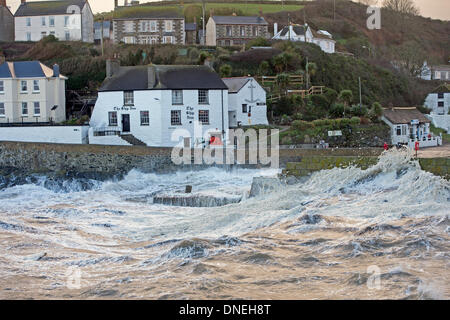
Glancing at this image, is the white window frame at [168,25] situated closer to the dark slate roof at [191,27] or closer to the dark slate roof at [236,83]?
the dark slate roof at [191,27]

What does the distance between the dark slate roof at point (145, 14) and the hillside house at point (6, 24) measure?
36.1ft

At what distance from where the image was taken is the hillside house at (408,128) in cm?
4112

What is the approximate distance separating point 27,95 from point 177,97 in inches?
383

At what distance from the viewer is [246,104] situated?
4028 cm

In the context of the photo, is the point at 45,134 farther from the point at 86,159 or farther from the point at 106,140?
the point at 86,159

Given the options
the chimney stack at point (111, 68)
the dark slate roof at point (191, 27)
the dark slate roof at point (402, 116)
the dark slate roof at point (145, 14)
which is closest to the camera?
the chimney stack at point (111, 68)

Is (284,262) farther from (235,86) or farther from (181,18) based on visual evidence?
(181,18)

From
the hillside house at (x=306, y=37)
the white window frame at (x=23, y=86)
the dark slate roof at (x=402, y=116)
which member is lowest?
the dark slate roof at (x=402, y=116)

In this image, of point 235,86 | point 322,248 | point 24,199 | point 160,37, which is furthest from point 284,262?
point 160,37

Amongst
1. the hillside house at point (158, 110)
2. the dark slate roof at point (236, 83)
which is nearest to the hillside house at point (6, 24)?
the hillside house at point (158, 110)

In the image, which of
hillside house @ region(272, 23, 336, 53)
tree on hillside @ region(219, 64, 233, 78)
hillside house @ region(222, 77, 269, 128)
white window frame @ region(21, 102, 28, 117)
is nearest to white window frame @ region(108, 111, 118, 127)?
white window frame @ region(21, 102, 28, 117)

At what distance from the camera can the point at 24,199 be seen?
26375 mm

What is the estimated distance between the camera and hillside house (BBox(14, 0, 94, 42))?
192 ft

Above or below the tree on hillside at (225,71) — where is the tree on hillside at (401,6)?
above
